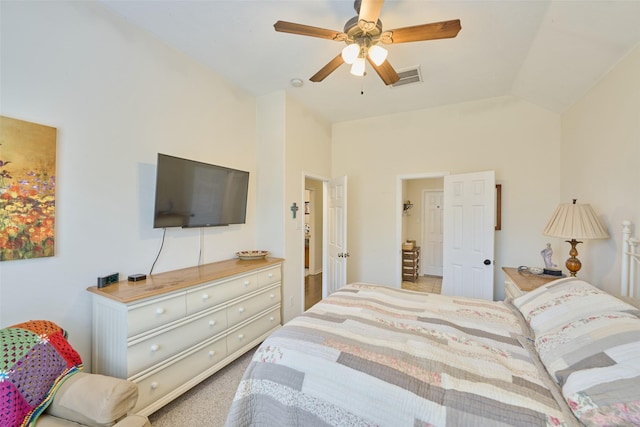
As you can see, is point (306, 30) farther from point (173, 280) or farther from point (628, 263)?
point (628, 263)

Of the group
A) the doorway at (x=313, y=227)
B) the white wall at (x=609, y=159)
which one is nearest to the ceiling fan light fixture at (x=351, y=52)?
the white wall at (x=609, y=159)

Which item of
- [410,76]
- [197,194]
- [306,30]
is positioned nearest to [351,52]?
[306,30]

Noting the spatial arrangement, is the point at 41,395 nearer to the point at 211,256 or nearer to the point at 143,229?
the point at 143,229

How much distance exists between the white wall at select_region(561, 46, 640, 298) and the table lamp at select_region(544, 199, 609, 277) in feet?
0.35

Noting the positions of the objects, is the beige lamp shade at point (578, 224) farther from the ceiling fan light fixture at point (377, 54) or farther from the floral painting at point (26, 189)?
the floral painting at point (26, 189)

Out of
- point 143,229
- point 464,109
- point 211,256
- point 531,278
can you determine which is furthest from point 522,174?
point 143,229

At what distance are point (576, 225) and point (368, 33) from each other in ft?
7.50

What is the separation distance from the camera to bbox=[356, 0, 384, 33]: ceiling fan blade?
58.5 inches

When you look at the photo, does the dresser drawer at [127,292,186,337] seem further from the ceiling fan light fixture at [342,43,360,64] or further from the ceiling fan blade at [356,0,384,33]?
the ceiling fan blade at [356,0,384,33]

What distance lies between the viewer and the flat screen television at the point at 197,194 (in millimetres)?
2201

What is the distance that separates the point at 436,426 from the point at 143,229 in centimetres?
245

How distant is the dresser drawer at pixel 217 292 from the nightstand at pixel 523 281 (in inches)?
99.6

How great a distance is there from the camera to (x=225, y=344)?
2.42m

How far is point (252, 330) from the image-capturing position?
2.73 m
